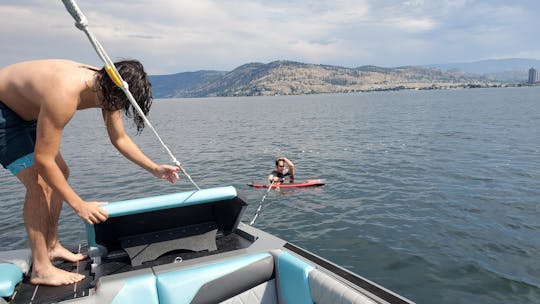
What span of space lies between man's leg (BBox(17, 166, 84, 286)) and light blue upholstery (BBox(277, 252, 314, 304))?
7.60 ft

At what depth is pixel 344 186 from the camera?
19.1 m

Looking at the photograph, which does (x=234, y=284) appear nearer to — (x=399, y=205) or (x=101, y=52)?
(x=101, y=52)

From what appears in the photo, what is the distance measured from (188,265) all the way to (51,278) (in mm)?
1484

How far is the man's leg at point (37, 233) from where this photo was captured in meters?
4.41

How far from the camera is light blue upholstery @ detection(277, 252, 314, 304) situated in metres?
4.43

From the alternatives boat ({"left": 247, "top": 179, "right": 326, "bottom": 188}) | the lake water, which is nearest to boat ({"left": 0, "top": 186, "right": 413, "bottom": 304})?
the lake water

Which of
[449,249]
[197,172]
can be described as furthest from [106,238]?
[197,172]

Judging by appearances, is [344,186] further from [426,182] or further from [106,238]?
[106,238]

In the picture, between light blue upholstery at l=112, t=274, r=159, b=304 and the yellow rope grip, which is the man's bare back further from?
light blue upholstery at l=112, t=274, r=159, b=304

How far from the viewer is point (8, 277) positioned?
4.16m

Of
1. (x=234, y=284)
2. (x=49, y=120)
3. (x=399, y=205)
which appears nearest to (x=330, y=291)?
(x=234, y=284)

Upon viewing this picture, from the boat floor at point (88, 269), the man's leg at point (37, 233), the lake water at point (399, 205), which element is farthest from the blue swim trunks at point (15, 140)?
the lake water at point (399, 205)

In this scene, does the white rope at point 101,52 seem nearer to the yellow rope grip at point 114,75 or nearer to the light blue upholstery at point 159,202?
the yellow rope grip at point 114,75

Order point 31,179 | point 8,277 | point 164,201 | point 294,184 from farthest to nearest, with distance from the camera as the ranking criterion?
point 294,184, point 164,201, point 31,179, point 8,277
